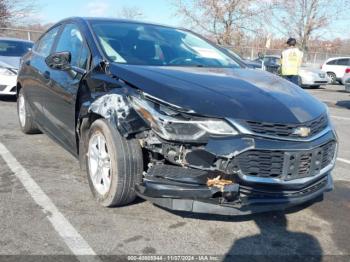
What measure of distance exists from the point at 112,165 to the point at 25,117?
321 centimetres

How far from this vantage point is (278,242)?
327 centimetres

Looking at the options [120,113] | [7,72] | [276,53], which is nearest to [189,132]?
[120,113]

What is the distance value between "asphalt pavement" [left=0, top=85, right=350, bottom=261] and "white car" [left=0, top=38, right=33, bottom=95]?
5.13 m

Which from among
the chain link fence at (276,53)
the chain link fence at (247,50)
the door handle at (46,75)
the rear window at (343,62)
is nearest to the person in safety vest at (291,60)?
the door handle at (46,75)

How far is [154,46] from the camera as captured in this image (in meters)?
4.31

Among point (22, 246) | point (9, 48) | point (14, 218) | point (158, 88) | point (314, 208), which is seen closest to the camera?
point (22, 246)

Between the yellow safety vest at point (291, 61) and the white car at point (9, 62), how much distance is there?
6026 mm

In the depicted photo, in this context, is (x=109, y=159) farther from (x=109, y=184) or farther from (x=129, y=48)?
(x=129, y=48)

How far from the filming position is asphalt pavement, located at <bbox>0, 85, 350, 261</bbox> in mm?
3057

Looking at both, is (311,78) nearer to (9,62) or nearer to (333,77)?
(333,77)

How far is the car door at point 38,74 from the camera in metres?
5.09

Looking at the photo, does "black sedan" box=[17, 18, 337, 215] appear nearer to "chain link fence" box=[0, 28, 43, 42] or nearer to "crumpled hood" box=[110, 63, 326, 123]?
"crumpled hood" box=[110, 63, 326, 123]

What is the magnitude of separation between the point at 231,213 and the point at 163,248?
54 centimetres

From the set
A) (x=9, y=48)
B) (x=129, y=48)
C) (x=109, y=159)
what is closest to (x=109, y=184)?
(x=109, y=159)
